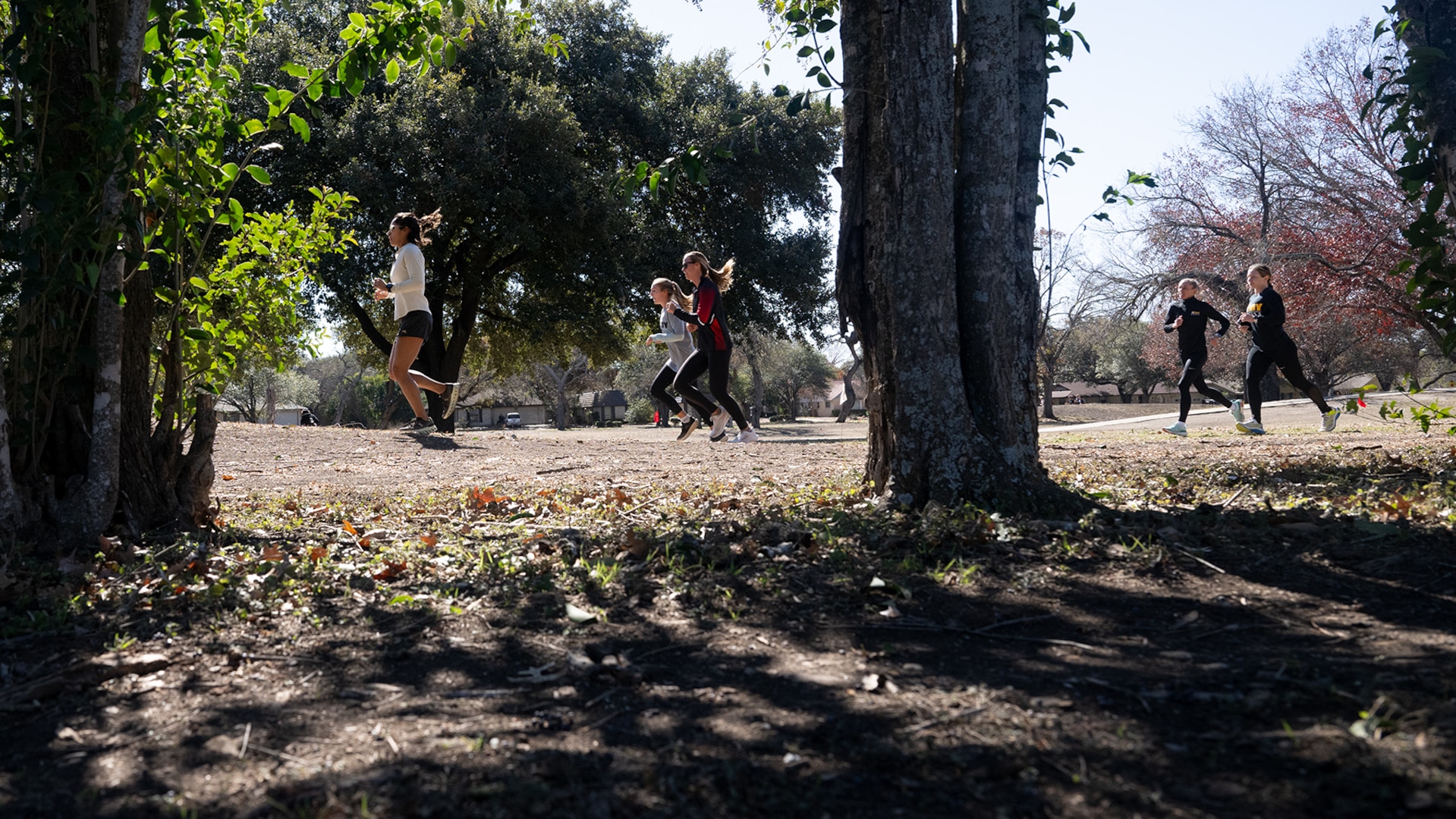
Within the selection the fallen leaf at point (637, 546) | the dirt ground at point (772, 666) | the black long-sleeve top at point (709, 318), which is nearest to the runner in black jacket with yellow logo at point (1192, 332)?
the black long-sleeve top at point (709, 318)

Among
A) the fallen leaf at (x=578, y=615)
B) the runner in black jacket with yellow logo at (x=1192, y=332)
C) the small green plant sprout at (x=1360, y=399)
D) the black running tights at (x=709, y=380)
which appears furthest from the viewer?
the runner in black jacket with yellow logo at (x=1192, y=332)

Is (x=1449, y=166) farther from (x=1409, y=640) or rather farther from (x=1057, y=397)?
(x=1057, y=397)

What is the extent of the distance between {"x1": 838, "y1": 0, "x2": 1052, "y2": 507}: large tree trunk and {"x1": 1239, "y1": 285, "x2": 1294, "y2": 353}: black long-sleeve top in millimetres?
6361

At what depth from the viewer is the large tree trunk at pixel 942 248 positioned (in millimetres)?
4730

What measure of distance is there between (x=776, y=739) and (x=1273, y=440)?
9373 millimetres

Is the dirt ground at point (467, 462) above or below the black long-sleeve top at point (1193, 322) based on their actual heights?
below

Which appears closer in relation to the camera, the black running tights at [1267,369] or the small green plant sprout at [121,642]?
the small green plant sprout at [121,642]

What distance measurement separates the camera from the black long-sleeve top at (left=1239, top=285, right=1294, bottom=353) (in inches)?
395

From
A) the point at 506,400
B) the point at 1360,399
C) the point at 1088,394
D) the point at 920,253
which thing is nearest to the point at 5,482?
the point at 920,253

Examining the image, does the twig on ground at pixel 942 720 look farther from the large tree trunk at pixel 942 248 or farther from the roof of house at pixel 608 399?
the roof of house at pixel 608 399

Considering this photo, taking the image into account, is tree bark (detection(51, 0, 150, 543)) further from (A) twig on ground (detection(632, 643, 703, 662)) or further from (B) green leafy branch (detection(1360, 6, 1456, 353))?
(B) green leafy branch (detection(1360, 6, 1456, 353))

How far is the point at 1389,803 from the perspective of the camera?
183cm

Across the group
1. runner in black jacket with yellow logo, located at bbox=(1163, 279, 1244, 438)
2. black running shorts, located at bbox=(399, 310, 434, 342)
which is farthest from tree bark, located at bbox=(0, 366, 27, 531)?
runner in black jacket with yellow logo, located at bbox=(1163, 279, 1244, 438)

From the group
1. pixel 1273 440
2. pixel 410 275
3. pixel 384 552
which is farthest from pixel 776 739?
pixel 1273 440
